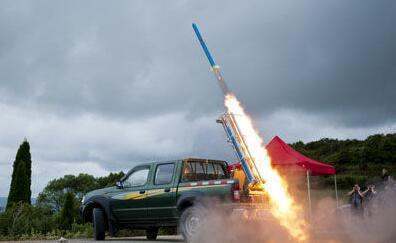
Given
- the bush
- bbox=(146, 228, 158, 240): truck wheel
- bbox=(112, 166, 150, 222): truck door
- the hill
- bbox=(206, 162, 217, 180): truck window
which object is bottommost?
bbox=(146, 228, 158, 240): truck wheel

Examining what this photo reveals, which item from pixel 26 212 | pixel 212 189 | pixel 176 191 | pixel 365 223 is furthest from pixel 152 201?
pixel 26 212

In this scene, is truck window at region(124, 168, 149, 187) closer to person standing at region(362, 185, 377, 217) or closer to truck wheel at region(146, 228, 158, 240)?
truck wheel at region(146, 228, 158, 240)

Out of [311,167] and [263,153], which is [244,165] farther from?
[311,167]

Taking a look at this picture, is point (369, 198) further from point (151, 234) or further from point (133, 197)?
point (133, 197)

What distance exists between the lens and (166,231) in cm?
1947

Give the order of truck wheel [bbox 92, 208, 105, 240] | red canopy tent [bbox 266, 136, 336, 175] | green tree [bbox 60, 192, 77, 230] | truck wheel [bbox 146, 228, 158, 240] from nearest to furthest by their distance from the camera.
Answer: truck wheel [bbox 92, 208, 105, 240], truck wheel [bbox 146, 228, 158, 240], red canopy tent [bbox 266, 136, 336, 175], green tree [bbox 60, 192, 77, 230]

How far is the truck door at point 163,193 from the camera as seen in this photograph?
13.7 m

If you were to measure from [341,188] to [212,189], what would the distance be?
24.2 m

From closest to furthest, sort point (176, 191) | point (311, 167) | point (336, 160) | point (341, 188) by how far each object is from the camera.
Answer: point (176, 191) < point (311, 167) < point (341, 188) < point (336, 160)

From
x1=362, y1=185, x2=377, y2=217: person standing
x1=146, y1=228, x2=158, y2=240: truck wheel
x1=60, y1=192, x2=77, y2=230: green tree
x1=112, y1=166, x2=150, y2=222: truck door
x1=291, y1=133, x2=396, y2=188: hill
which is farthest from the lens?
x1=291, y1=133, x2=396, y2=188: hill

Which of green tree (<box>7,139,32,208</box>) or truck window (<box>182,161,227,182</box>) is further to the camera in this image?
green tree (<box>7,139,32,208</box>)

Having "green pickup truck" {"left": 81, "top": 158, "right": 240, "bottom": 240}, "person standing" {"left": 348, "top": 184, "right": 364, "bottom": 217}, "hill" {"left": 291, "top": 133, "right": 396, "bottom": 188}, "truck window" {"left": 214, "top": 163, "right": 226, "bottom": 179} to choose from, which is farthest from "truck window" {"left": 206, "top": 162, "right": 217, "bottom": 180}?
"hill" {"left": 291, "top": 133, "right": 396, "bottom": 188}

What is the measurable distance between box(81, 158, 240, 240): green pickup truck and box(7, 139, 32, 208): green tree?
14.9 meters

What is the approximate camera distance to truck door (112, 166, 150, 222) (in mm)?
14344
